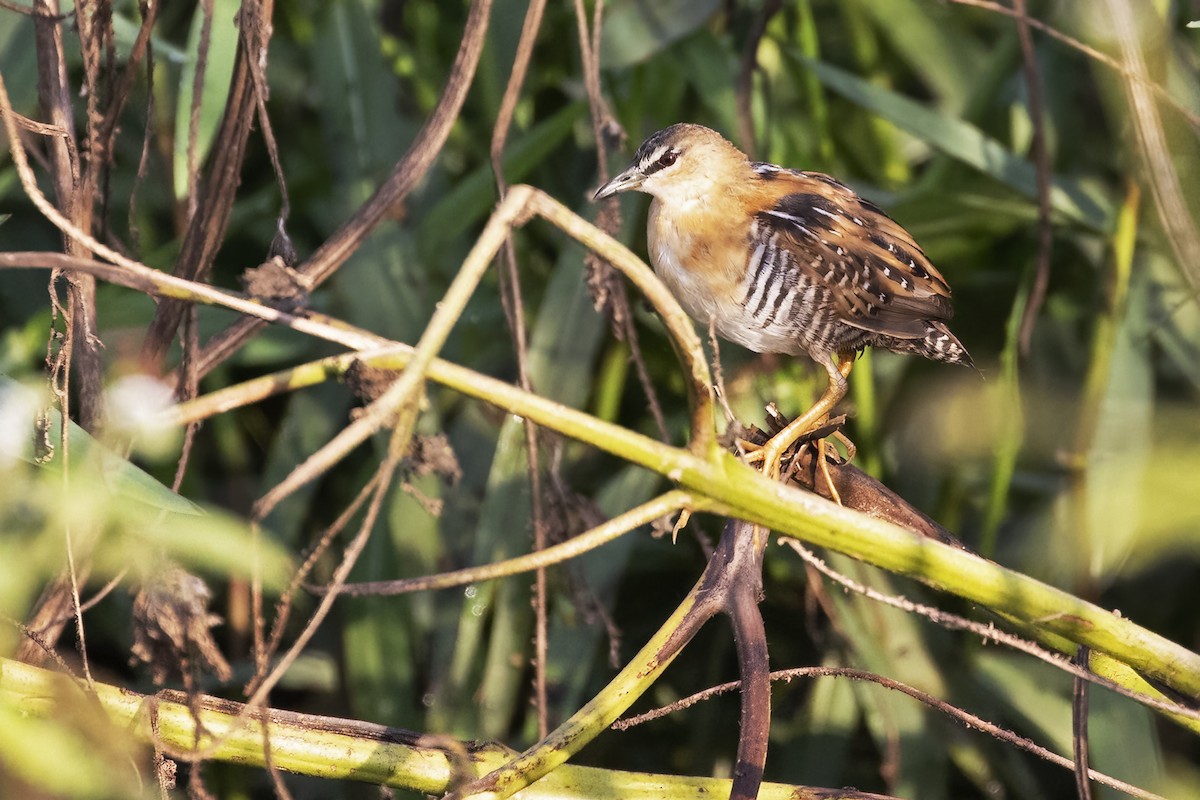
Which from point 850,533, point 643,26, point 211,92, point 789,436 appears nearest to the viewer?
point 850,533

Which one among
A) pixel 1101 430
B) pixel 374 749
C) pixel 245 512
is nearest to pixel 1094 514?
pixel 1101 430

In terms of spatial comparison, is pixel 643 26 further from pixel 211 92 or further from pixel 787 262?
pixel 211 92

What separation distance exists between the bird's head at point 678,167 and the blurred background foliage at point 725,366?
21cm

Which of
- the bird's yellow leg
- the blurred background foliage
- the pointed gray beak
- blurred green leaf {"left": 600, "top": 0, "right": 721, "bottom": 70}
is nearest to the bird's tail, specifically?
the bird's yellow leg

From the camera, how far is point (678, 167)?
224 cm

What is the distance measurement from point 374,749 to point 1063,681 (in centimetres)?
160

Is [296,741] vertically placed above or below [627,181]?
below

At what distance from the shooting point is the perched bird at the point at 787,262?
→ 2.08 metres

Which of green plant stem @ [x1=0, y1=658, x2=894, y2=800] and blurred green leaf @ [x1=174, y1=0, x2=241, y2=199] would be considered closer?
green plant stem @ [x1=0, y1=658, x2=894, y2=800]

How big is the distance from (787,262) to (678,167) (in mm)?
283

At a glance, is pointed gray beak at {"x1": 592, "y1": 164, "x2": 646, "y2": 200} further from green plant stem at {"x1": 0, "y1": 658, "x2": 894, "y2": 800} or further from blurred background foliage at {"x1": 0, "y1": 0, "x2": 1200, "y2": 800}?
green plant stem at {"x1": 0, "y1": 658, "x2": 894, "y2": 800}

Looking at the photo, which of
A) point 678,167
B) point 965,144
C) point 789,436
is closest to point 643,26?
point 678,167

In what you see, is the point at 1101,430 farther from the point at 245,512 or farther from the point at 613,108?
the point at 245,512

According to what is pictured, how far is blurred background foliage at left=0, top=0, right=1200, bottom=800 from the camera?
8.22 feet
